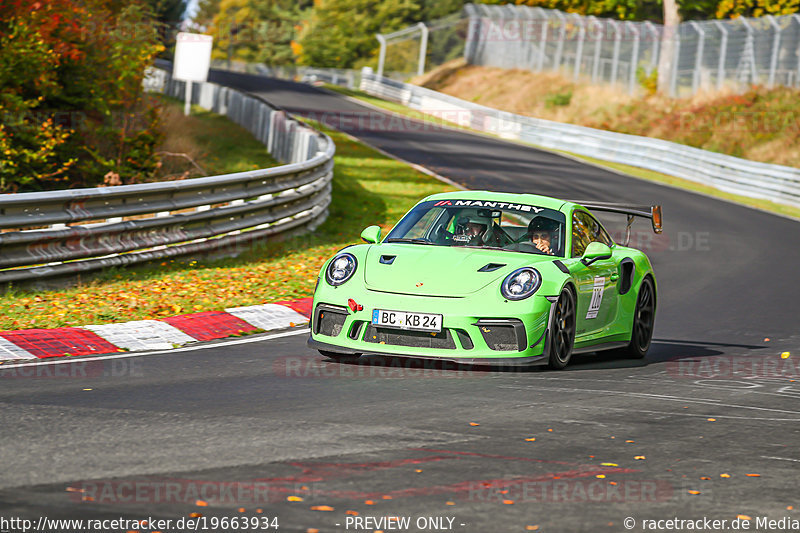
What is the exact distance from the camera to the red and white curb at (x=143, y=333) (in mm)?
8968

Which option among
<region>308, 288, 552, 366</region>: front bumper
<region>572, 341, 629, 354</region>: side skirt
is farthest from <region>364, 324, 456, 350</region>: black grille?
<region>572, 341, 629, 354</region>: side skirt

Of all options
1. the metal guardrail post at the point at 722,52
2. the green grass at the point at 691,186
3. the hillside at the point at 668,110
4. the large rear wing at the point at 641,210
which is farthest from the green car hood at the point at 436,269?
the metal guardrail post at the point at 722,52

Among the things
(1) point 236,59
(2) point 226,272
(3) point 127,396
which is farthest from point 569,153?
(1) point 236,59

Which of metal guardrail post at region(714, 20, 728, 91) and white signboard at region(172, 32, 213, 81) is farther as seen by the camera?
metal guardrail post at region(714, 20, 728, 91)

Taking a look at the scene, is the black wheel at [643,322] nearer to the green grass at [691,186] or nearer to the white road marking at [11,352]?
the white road marking at [11,352]

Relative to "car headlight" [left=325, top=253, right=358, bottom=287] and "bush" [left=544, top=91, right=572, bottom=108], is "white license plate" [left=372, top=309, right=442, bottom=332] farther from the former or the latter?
"bush" [left=544, top=91, right=572, bottom=108]

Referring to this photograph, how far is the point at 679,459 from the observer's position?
6.06 m

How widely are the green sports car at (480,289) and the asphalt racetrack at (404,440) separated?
233 mm

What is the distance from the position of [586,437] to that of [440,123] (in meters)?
44.8

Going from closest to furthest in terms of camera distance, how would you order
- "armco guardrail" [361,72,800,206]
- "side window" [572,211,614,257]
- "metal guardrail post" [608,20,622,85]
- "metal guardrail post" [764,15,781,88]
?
1. "side window" [572,211,614,257]
2. "armco guardrail" [361,72,800,206]
3. "metal guardrail post" [764,15,781,88]
4. "metal guardrail post" [608,20,622,85]

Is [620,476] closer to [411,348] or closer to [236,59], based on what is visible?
[411,348]

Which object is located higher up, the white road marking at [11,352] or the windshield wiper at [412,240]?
the windshield wiper at [412,240]

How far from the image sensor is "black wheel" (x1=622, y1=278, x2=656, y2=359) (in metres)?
10.2

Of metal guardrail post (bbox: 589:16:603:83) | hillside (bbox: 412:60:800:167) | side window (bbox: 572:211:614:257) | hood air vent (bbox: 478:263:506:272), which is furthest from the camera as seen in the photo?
metal guardrail post (bbox: 589:16:603:83)
